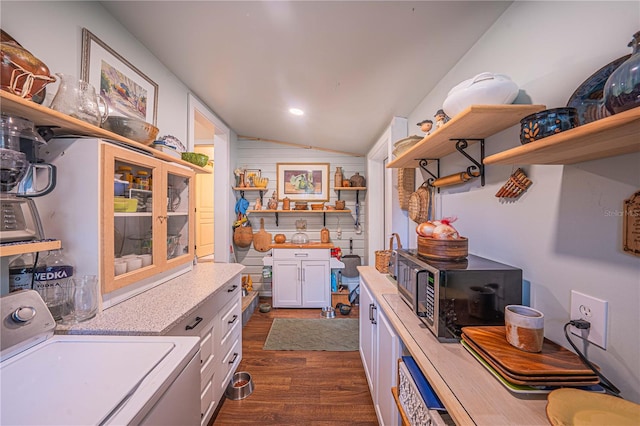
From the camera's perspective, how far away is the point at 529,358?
2.30ft

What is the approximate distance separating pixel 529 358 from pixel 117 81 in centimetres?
236

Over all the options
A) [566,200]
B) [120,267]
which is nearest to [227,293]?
[120,267]

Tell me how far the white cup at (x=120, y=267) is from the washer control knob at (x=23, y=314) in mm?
340

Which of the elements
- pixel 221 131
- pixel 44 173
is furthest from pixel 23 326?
Answer: pixel 221 131

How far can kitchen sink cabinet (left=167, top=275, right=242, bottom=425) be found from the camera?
1.33m

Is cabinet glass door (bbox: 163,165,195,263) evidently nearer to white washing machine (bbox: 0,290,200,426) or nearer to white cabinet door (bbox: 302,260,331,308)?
white washing machine (bbox: 0,290,200,426)

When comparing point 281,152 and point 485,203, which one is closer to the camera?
point 485,203

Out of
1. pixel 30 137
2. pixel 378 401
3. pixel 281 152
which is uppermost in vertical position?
pixel 281 152

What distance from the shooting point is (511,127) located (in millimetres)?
1023

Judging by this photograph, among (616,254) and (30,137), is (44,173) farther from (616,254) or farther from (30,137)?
(616,254)

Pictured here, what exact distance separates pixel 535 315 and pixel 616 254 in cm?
28

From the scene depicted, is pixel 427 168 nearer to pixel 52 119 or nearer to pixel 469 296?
pixel 469 296

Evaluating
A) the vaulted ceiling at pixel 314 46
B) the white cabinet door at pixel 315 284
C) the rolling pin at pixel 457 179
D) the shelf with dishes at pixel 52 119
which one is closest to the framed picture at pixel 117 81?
the vaulted ceiling at pixel 314 46

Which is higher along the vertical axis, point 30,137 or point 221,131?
point 221,131
